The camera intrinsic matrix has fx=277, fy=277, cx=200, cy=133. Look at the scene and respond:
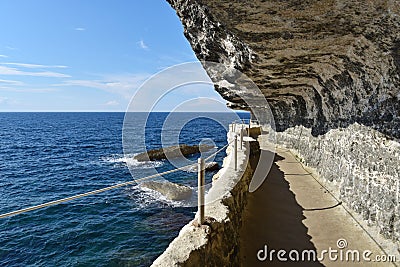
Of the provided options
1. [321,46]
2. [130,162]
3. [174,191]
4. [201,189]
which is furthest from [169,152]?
[201,189]

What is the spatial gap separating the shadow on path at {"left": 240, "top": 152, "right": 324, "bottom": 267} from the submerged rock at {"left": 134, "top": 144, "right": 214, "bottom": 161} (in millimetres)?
21929

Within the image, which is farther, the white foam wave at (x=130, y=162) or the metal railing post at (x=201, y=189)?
the white foam wave at (x=130, y=162)

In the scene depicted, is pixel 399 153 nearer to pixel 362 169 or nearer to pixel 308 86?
pixel 362 169

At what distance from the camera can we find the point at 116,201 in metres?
15.0

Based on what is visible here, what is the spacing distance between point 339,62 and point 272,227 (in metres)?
3.73

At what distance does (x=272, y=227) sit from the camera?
18.2ft

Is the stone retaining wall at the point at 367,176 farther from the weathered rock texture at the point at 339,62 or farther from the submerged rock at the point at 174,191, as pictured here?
the submerged rock at the point at 174,191

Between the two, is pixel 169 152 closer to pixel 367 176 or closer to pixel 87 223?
pixel 87 223

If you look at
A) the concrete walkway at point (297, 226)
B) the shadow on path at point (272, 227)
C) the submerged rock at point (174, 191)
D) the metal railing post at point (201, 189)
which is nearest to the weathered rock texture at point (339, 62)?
the concrete walkway at point (297, 226)

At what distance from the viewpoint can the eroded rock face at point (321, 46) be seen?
3797 mm

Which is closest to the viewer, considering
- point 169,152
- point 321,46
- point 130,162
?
point 321,46

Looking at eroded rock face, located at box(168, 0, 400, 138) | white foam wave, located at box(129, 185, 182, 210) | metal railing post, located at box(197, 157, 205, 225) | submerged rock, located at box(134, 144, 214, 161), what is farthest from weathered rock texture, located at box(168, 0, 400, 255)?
submerged rock, located at box(134, 144, 214, 161)

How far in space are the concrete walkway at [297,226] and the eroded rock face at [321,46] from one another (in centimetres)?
202

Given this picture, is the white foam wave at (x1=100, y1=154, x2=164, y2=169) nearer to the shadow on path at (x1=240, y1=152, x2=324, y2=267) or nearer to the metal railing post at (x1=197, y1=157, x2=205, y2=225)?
the shadow on path at (x1=240, y1=152, x2=324, y2=267)
